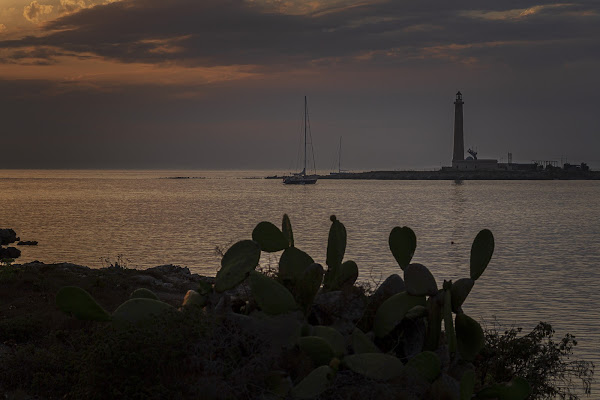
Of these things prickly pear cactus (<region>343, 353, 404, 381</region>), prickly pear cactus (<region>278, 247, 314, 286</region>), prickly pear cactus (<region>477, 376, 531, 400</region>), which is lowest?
prickly pear cactus (<region>477, 376, 531, 400</region>)

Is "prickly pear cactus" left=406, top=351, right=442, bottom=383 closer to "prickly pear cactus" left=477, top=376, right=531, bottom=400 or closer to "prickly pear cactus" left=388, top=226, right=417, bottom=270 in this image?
"prickly pear cactus" left=477, top=376, right=531, bottom=400

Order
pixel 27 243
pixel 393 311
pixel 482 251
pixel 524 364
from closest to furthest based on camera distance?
1. pixel 393 311
2. pixel 482 251
3. pixel 524 364
4. pixel 27 243

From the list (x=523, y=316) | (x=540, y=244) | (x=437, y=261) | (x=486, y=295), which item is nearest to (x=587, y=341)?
(x=523, y=316)

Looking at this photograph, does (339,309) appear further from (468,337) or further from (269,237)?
(468,337)

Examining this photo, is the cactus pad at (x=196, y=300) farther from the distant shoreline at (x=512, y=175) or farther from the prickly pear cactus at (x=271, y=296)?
the distant shoreline at (x=512, y=175)

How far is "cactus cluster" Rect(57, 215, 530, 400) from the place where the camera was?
692cm

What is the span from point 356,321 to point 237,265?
1562mm

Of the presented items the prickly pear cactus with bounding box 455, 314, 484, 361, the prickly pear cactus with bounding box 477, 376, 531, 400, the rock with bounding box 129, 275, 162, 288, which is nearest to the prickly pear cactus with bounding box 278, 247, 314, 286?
the prickly pear cactus with bounding box 455, 314, 484, 361

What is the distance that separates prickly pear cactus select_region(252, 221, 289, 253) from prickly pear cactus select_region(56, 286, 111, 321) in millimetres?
2093

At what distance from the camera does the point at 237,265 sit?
7566 mm

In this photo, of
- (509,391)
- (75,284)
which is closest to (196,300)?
(509,391)

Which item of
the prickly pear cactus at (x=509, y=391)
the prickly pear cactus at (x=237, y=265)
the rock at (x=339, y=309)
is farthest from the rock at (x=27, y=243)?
the prickly pear cactus at (x=509, y=391)

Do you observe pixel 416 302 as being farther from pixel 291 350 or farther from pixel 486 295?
pixel 486 295

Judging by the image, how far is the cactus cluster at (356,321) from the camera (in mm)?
6922
